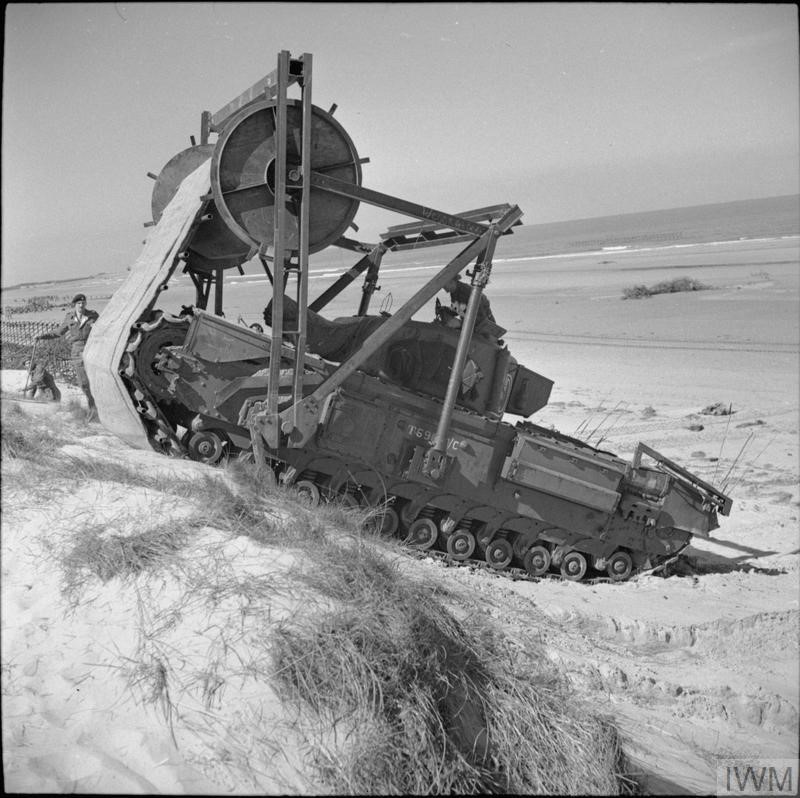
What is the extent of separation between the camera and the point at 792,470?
13.1 metres

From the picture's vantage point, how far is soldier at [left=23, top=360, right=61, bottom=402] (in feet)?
38.0

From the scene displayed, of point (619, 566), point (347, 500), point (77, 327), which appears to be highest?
point (77, 327)

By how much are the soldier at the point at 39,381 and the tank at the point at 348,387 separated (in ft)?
11.6

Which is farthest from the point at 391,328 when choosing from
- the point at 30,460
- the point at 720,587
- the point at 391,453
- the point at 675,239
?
the point at 675,239

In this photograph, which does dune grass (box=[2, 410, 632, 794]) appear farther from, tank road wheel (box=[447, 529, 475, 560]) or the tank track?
tank road wheel (box=[447, 529, 475, 560])

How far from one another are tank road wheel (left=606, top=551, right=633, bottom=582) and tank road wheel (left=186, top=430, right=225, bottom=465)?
447cm

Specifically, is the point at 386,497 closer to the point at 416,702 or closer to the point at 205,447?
the point at 205,447

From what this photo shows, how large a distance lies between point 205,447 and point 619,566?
187 inches

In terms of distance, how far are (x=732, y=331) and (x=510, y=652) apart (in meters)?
21.5

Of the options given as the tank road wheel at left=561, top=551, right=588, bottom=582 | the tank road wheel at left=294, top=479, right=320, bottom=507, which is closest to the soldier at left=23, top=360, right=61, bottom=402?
the tank road wheel at left=294, top=479, right=320, bottom=507

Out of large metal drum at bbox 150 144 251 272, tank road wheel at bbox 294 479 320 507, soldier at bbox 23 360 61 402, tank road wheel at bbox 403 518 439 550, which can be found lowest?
tank road wheel at bbox 403 518 439 550

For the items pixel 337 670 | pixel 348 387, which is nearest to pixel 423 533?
pixel 348 387

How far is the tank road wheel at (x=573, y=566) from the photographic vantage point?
9.38 metres

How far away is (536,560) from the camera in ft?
30.4
